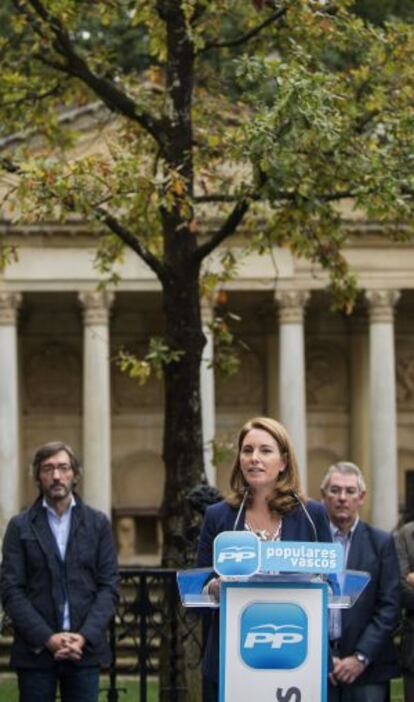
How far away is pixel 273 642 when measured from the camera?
8117 mm

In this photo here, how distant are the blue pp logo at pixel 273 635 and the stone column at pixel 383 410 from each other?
32.0 metres

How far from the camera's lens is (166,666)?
44.2ft

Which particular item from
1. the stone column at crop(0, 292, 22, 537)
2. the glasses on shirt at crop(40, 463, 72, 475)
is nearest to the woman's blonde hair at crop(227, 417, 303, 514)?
the glasses on shirt at crop(40, 463, 72, 475)

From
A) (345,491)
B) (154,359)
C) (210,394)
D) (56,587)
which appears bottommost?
(56,587)

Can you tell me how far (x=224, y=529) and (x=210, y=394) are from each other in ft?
103

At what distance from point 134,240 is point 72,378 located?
2913 centimetres

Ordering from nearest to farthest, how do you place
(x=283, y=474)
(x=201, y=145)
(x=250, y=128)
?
(x=283, y=474), (x=250, y=128), (x=201, y=145)

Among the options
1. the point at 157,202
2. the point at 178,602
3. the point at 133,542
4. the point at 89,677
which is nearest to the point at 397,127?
the point at 157,202

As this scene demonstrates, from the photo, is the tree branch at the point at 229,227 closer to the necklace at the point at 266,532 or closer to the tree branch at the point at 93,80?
the tree branch at the point at 93,80

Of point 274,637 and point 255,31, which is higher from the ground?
point 255,31

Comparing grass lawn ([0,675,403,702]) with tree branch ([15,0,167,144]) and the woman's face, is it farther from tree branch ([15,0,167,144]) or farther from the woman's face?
the woman's face

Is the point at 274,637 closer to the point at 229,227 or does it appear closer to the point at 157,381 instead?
the point at 229,227

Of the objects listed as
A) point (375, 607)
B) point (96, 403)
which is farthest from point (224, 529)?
point (96, 403)

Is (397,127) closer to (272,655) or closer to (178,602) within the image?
(178,602)
